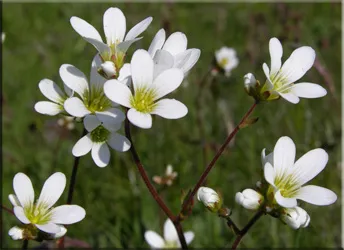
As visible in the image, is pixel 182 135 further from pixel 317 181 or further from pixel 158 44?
pixel 158 44

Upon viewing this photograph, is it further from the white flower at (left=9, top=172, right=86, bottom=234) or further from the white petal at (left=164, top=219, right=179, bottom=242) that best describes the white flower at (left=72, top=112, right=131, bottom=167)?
the white petal at (left=164, top=219, right=179, bottom=242)

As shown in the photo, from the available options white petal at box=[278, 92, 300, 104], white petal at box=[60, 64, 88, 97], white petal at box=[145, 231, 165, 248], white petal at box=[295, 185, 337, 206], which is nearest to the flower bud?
white petal at box=[295, 185, 337, 206]

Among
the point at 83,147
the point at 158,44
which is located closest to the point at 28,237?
the point at 83,147

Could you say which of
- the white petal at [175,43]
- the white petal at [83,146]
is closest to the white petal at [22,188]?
the white petal at [83,146]

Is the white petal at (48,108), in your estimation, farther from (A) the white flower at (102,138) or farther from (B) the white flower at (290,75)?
(B) the white flower at (290,75)

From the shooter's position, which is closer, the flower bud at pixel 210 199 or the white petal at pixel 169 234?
the flower bud at pixel 210 199

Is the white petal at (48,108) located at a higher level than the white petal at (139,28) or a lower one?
lower

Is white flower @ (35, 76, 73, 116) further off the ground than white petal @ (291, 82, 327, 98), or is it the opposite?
white petal @ (291, 82, 327, 98)
